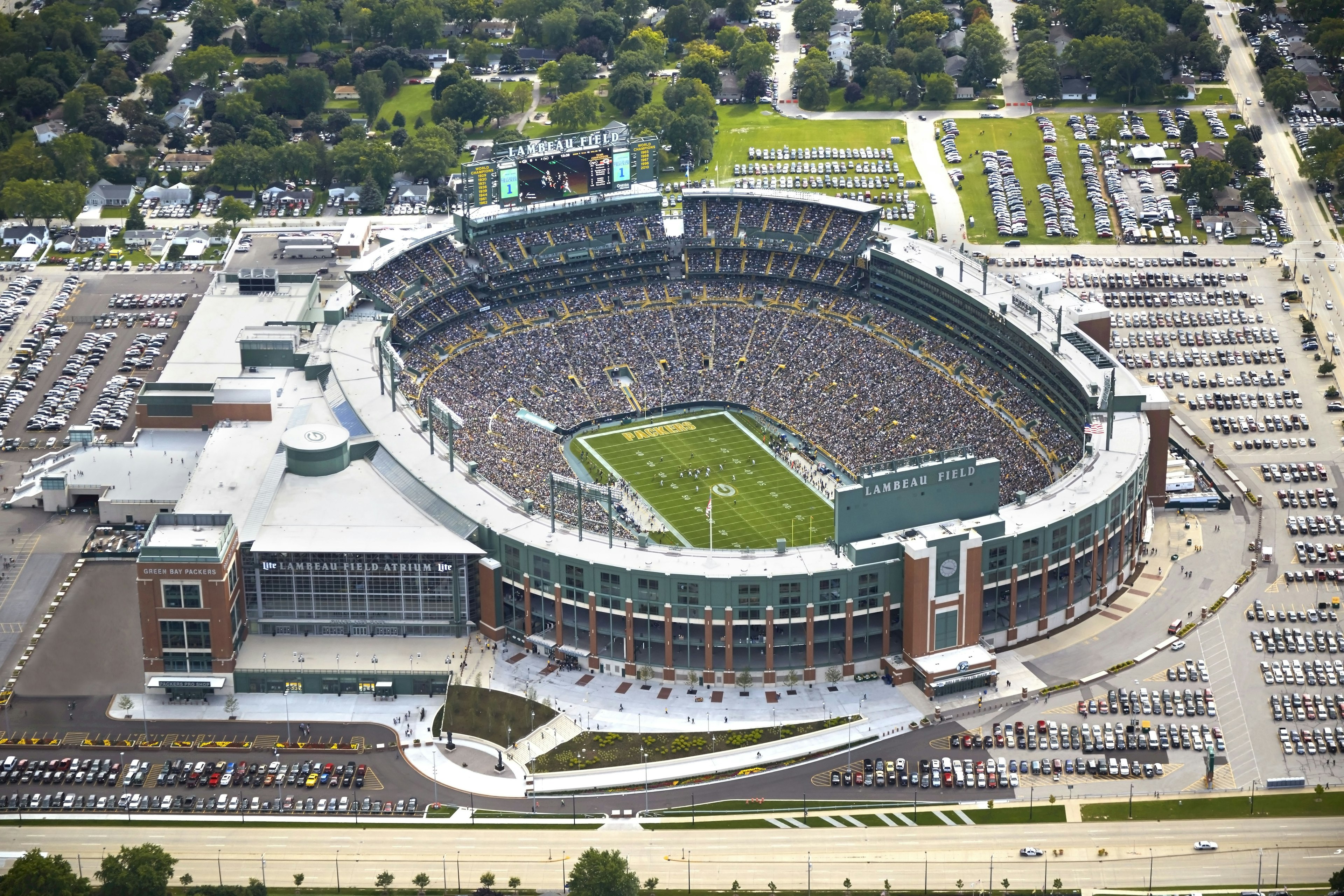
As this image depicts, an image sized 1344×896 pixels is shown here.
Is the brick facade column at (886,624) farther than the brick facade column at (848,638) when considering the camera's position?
Yes

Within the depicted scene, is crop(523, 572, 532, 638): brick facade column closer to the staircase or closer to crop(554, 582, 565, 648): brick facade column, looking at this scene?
crop(554, 582, 565, 648): brick facade column

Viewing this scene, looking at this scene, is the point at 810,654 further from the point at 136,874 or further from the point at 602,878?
the point at 136,874

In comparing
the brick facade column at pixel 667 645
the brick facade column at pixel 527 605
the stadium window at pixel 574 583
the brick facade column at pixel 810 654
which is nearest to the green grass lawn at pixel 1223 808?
the brick facade column at pixel 810 654

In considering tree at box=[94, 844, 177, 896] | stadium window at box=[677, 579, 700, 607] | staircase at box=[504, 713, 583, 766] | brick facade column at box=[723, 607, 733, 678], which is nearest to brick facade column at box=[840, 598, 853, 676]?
brick facade column at box=[723, 607, 733, 678]

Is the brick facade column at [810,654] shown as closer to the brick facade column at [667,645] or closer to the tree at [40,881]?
the brick facade column at [667,645]

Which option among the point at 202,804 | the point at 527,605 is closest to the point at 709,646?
the point at 527,605

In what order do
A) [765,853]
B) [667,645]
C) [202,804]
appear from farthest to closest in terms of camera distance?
[667,645]
[202,804]
[765,853]

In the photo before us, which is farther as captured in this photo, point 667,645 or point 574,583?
point 574,583

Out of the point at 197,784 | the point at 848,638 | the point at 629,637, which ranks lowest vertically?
the point at 197,784
